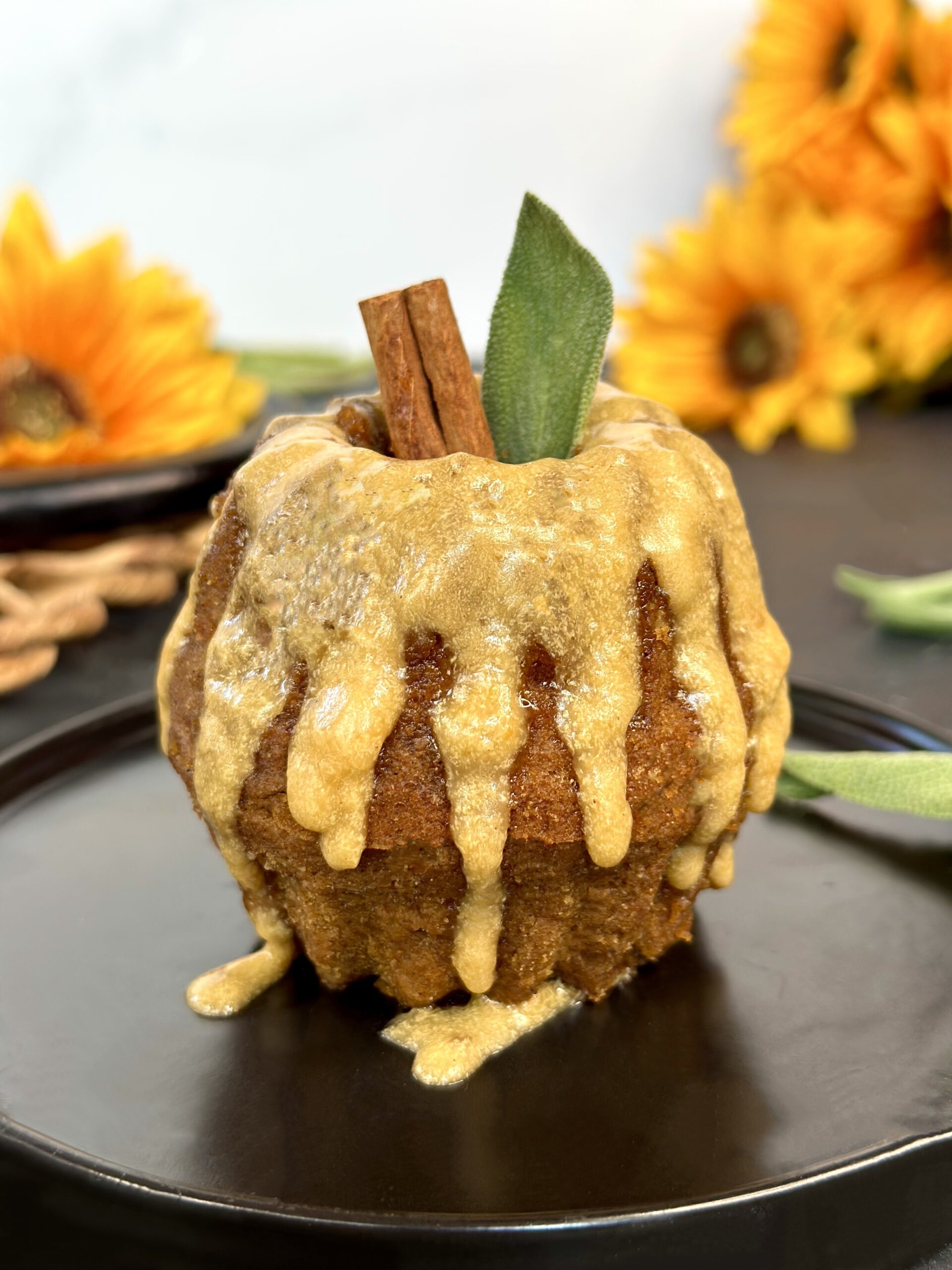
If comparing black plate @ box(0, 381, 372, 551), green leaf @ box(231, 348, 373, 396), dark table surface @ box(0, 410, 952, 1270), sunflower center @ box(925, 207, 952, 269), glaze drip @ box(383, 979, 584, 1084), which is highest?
black plate @ box(0, 381, 372, 551)

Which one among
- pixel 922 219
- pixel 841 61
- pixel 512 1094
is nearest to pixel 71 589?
pixel 512 1094

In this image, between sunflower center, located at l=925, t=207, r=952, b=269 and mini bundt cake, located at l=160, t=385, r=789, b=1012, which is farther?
sunflower center, located at l=925, t=207, r=952, b=269

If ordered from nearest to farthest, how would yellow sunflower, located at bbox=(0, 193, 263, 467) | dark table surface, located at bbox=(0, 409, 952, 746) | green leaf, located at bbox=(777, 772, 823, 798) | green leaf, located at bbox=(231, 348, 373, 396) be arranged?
green leaf, located at bbox=(777, 772, 823, 798) < dark table surface, located at bbox=(0, 409, 952, 746) < yellow sunflower, located at bbox=(0, 193, 263, 467) < green leaf, located at bbox=(231, 348, 373, 396)

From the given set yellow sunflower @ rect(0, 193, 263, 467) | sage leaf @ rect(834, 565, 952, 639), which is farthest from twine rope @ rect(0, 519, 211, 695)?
sage leaf @ rect(834, 565, 952, 639)

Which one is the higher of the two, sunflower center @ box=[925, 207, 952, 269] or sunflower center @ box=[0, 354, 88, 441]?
sunflower center @ box=[0, 354, 88, 441]

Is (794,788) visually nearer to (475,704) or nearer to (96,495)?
(475,704)

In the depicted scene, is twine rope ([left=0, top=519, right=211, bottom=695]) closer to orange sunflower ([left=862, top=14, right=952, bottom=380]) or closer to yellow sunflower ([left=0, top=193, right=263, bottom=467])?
yellow sunflower ([left=0, top=193, right=263, bottom=467])

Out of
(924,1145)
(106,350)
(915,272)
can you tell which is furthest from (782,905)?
(915,272)
